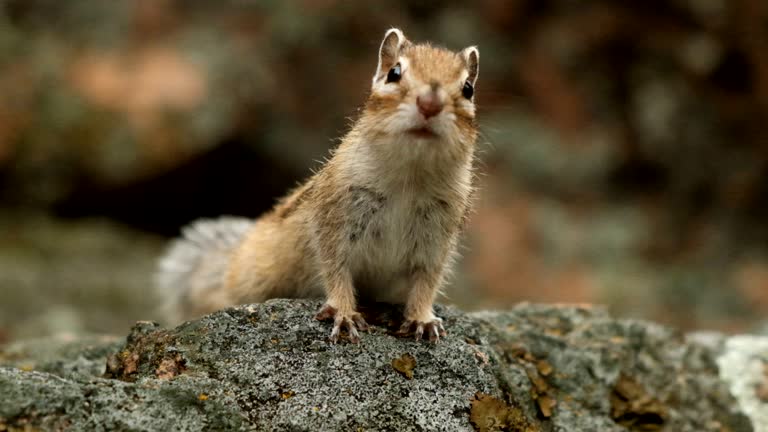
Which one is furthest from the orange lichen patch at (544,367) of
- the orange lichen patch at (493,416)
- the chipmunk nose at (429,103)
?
the chipmunk nose at (429,103)

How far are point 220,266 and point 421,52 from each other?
372 centimetres

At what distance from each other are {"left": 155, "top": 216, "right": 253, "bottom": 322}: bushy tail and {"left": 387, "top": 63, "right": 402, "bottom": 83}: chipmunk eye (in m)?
3.49

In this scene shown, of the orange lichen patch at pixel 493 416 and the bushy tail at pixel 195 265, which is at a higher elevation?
the bushy tail at pixel 195 265

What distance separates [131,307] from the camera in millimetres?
13164

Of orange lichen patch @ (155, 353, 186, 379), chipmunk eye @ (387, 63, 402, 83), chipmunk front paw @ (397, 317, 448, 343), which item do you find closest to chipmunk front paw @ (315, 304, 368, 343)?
chipmunk front paw @ (397, 317, 448, 343)

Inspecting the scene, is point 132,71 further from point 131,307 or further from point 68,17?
point 131,307

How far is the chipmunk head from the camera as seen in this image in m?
5.27

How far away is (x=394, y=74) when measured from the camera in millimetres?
5543

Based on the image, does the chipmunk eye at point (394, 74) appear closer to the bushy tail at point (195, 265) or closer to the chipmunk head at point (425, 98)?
the chipmunk head at point (425, 98)

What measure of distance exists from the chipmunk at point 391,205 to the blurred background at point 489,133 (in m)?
7.78

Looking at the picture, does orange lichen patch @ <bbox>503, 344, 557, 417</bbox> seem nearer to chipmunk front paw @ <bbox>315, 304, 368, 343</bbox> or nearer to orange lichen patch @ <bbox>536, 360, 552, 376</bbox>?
orange lichen patch @ <bbox>536, 360, 552, 376</bbox>

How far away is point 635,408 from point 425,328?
1656 millimetres

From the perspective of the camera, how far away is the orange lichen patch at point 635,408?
6.07 metres

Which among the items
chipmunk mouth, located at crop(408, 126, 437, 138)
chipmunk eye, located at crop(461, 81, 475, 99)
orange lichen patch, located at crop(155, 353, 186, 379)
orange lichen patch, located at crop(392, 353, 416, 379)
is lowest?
orange lichen patch, located at crop(155, 353, 186, 379)
